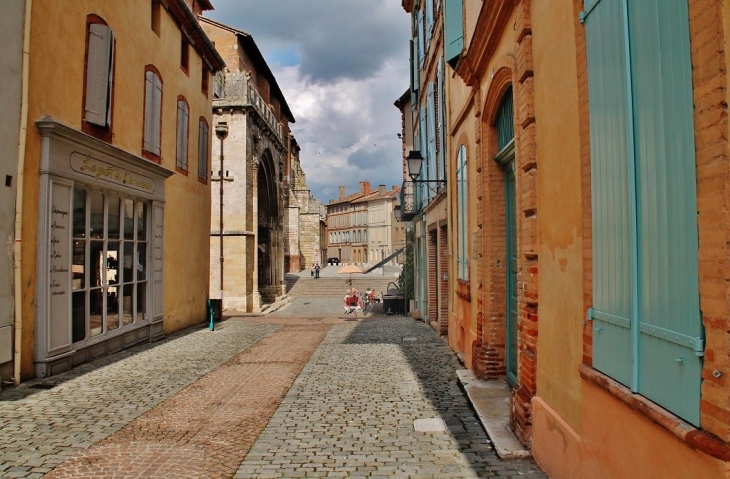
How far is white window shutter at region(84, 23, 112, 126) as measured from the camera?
8.73m

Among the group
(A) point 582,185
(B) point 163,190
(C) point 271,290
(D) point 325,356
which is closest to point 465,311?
(D) point 325,356

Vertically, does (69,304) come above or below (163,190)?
below

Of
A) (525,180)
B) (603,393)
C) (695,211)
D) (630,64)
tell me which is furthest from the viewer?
(525,180)

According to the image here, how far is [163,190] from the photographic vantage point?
1171 centimetres

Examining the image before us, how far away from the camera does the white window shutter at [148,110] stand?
11000mm

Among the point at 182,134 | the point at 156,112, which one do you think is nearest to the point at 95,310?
the point at 156,112

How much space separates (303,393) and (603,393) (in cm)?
437

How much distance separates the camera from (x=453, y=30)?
28.6ft

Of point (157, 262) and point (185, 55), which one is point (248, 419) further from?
point (185, 55)

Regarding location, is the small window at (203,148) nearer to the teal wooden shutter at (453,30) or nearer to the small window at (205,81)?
the small window at (205,81)

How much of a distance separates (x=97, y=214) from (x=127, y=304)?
204cm

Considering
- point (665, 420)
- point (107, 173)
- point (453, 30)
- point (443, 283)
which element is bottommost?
point (665, 420)

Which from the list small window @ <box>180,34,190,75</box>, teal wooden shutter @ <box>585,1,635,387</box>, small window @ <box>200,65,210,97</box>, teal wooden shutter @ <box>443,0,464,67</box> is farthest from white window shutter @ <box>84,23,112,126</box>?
teal wooden shutter @ <box>585,1,635,387</box>

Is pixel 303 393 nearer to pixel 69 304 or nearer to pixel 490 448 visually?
pixel 490 448
